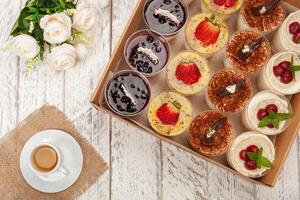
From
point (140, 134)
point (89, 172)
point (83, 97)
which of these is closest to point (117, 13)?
point (83, 97)

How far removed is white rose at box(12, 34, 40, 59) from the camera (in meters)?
1.84

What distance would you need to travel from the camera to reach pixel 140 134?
6.41 feet

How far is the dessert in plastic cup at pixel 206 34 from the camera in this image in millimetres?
1852

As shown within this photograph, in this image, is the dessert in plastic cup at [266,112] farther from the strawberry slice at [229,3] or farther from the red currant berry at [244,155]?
the strawberry slice at [229,3]

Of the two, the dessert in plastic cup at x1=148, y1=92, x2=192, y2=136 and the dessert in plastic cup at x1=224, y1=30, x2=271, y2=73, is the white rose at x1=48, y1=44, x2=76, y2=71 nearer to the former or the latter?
the dessert in plastic cup at x1=148, y1=92, x2=192, y2=136

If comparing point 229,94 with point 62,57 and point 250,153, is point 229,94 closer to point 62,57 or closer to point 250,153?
point 250,153

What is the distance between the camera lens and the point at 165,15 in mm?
1862

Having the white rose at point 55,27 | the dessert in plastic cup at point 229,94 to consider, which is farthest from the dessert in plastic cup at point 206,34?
the white rose at point 55,27

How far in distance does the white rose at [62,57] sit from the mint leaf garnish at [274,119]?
70 cm

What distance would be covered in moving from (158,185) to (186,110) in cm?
31

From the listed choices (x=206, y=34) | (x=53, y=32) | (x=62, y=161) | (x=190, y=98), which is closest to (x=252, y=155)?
(x=190, y=98)

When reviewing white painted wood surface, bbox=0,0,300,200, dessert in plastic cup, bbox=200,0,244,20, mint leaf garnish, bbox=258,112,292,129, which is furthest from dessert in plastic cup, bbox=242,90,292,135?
dessert in plastic cup, bbox=200,0,244,20

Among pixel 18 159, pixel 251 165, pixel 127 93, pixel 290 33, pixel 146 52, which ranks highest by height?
pixel 290 33

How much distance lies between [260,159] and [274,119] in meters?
0.15
